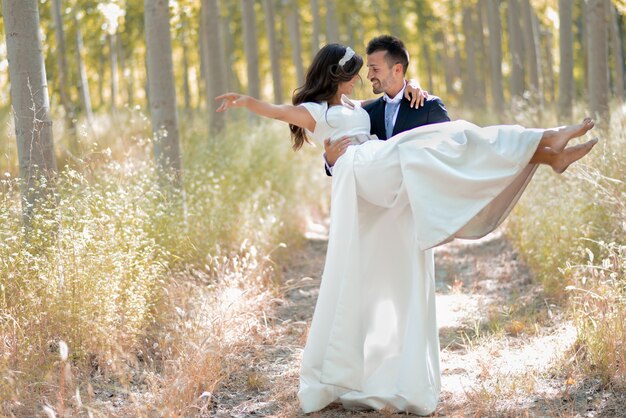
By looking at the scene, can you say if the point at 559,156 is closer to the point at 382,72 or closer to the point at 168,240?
the point at 382,72

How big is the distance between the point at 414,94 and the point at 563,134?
97cm

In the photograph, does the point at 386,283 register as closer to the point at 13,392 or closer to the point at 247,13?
the point at 13,392

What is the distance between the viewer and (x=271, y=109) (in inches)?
181

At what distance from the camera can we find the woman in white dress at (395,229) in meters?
4.25

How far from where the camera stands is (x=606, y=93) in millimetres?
9383

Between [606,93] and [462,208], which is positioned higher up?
[606,93]

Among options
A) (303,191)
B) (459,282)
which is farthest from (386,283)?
(303,191)

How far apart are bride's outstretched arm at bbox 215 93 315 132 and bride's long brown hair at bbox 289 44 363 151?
0.52 feet

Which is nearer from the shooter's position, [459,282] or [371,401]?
[371,401]

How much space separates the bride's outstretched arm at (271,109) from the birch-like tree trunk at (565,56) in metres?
7.72

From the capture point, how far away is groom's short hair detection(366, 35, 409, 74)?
4809 mm

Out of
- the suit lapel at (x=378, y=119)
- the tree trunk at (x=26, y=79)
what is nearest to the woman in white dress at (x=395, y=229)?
the suit lapel at (x=378, y=119)

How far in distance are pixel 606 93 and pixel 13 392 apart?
765 cm

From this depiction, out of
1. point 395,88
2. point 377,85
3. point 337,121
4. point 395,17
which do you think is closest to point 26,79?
point 337,121
